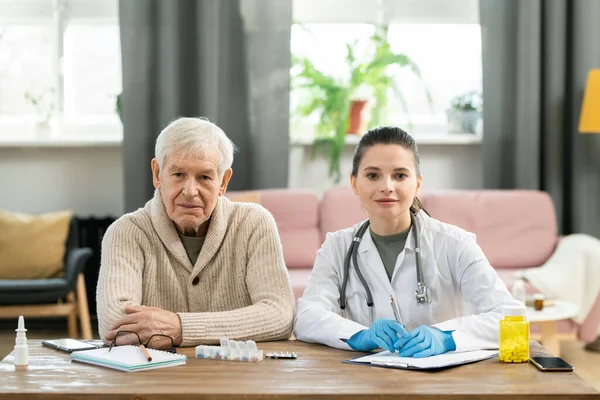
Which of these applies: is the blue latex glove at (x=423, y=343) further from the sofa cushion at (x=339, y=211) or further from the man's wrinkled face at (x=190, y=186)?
the sofa cushion at (x=339, y=211)

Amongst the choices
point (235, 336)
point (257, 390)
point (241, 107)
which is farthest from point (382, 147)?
point (241, 107)

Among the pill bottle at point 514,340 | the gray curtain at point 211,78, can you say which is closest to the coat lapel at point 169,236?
the pill bottle at point 514,340

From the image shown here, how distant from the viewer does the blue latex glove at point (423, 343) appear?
1.81 metres

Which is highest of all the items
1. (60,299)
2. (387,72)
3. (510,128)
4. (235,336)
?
(387,72)

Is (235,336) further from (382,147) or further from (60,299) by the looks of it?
(60,299)

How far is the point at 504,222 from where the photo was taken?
15.5 feet

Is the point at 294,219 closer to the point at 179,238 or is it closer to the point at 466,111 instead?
the point at 466,111

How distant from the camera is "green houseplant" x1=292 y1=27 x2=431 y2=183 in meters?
5.12

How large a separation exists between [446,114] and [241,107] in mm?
1232

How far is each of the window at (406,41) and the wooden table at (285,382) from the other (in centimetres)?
359

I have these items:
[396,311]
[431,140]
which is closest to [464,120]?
[431,140]

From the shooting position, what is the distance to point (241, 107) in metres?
5.11

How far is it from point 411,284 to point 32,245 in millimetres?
3092

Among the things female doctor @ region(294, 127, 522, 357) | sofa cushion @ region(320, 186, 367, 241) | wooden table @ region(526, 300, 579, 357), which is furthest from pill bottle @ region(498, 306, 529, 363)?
sofa cushion @ region(320, 186, 367, 241)
